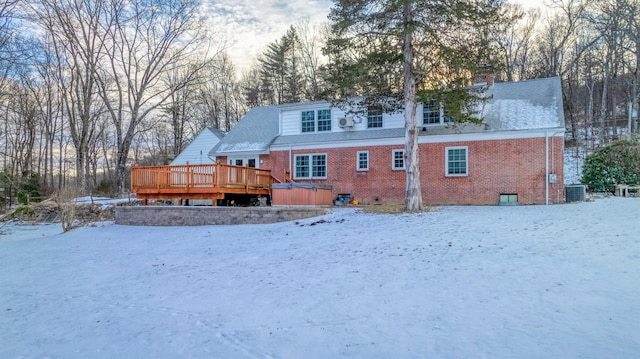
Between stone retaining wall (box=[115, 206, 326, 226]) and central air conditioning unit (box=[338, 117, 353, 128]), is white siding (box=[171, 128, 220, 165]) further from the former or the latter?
central air conditioning unit (box=[338, 117, 353, 128])

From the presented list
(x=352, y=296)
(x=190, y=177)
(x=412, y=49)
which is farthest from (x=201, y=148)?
(x=352, y=296)

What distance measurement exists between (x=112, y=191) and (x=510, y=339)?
1223 inches

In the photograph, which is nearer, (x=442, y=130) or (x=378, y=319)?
(x=378, y=319)

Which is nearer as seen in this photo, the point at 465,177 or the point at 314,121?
the point at 465,177

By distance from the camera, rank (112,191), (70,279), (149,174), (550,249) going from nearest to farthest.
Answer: (550,249) < (70,279) < (149,174) < (112,191)

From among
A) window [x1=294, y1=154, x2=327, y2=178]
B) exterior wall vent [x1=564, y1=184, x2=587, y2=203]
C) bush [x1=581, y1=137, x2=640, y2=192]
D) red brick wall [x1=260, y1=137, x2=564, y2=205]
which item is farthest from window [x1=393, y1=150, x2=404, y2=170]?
bush [x1=581, y1=137, x2=640, y2=192]

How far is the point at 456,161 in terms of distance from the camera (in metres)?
15.8

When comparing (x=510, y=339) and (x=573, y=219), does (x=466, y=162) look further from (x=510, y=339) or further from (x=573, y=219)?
(x=510, y=339)

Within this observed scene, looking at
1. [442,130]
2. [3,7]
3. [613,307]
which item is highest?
[3,7]

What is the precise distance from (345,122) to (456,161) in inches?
212

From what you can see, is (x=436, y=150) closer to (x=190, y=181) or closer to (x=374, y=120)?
(x=374, y=120)

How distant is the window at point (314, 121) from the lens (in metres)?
18.9

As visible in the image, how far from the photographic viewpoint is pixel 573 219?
9.49 meters

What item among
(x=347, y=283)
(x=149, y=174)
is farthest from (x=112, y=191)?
(x=347, y=283)
